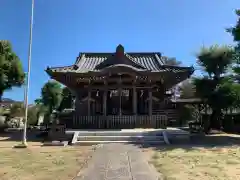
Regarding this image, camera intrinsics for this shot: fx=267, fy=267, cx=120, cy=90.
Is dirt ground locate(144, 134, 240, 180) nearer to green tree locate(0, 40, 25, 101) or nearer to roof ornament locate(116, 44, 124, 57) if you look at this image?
roof ornament locate(116, 44, 124, 57)

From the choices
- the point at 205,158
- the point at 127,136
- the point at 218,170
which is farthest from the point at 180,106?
the point at 218,170

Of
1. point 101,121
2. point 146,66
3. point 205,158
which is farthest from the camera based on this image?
point 146,66

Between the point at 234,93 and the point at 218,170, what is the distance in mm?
12546

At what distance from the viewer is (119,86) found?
18.2m

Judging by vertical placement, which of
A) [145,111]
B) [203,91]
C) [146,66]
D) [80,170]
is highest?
[146,66]

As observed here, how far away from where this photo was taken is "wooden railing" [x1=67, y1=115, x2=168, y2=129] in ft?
55.0

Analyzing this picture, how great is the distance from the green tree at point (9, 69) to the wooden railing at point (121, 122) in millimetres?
6971

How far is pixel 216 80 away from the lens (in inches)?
729

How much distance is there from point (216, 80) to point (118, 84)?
22.4 feet

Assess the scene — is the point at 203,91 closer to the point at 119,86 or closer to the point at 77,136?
the point at 119,86

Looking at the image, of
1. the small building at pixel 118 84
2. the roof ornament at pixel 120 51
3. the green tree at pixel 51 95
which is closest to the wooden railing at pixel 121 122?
the small building at pixel 118 84

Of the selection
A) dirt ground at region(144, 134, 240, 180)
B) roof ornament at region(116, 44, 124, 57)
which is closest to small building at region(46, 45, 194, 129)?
roof ornament at region(116, 44, 124, 57)

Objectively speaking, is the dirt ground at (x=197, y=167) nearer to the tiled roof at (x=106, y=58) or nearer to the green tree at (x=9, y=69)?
the tiled roof at (x=106, y=58)

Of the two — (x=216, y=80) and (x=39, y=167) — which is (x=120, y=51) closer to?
(x=216, y=80)
